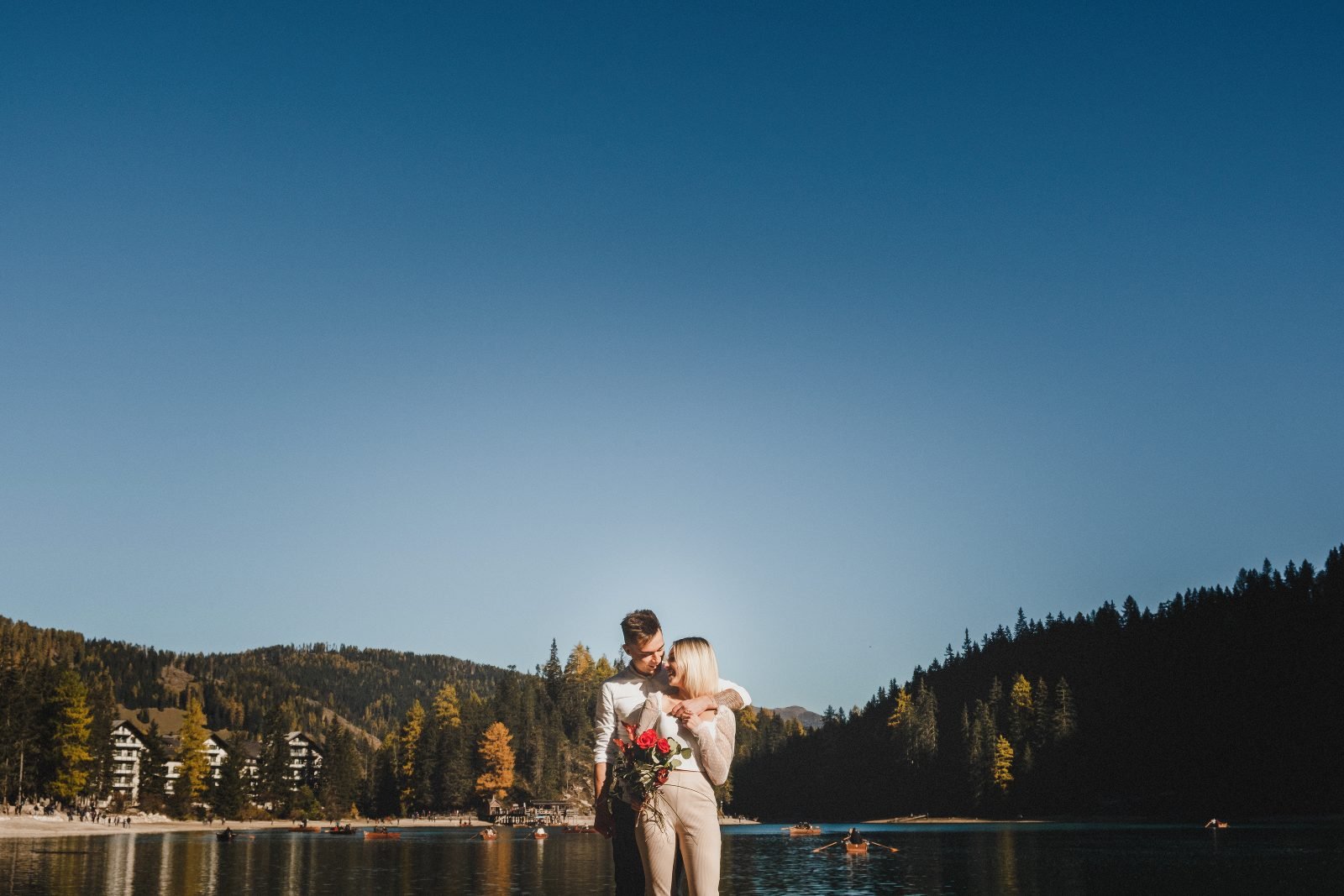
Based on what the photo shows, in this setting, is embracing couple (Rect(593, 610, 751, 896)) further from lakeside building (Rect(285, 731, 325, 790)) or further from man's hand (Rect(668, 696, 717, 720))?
lakeside building (Rect(285, 731, 325, 790))

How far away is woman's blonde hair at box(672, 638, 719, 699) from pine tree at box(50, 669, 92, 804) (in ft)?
329

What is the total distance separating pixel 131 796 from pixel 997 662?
132m

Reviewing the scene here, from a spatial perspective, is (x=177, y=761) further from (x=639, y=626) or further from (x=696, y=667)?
(x=696, y=667)

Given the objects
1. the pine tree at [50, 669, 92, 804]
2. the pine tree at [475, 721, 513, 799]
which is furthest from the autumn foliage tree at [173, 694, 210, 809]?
the pine tree at [475, 721, 513, 799]

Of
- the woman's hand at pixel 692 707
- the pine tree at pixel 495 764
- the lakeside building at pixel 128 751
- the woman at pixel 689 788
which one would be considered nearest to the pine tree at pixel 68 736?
the pine tree at pixel 495 764

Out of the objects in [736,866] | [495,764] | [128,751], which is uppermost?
[128,751]

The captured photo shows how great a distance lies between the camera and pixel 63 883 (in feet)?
134

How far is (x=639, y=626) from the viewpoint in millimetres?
8648

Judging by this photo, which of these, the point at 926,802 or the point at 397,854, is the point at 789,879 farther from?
the point at 926,802

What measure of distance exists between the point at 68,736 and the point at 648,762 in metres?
102

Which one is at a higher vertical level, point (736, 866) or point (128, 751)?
point (128, 751)

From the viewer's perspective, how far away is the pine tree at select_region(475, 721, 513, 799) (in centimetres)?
15150

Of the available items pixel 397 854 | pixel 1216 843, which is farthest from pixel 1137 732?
pixel 397 854

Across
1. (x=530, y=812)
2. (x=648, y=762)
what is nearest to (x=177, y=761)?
(x=530, y=812)
